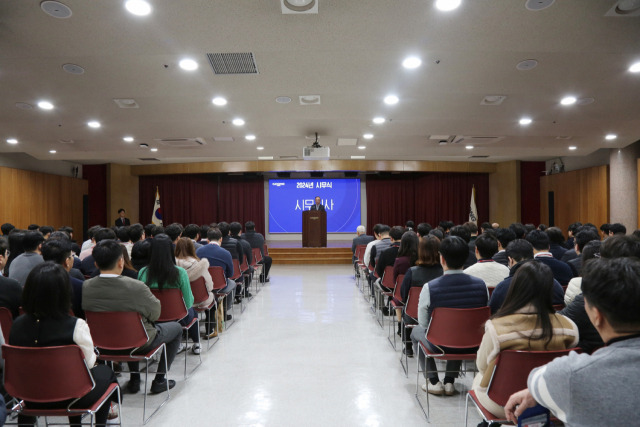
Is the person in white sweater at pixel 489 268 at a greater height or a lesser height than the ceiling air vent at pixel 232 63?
lesser

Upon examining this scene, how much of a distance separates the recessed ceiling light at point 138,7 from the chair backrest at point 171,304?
2.30m

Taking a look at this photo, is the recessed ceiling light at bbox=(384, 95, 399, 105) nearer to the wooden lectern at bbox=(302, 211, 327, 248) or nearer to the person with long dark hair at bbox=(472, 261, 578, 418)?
the person with long dark hair at bbox=(472, 261, 578, 418)

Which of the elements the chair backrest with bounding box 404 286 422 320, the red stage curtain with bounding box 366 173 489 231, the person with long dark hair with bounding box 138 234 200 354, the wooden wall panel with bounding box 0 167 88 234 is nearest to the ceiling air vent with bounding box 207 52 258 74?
the person with long dark hair with bounding box 138 234 200 354

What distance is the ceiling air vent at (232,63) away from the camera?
412 centimetres

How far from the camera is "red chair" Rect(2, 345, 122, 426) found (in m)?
1.90

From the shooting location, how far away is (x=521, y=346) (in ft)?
5.93

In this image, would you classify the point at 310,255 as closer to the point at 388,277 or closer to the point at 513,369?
the point at 388,277

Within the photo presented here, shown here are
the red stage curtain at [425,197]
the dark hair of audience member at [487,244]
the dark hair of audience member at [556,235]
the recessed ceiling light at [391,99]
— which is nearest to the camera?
the dark hair of audience member at [487,244]

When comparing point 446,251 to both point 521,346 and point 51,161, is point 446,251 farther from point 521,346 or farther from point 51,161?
point 51,161

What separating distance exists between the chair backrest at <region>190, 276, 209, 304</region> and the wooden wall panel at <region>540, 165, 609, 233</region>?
10699 mm

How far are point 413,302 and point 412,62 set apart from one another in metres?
2.63

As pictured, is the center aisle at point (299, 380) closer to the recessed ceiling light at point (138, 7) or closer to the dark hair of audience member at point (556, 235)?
the dark hair of audience member at point (556, 235)

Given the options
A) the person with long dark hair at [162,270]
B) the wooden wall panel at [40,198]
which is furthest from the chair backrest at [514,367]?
the wooden wall panel at [40,198]

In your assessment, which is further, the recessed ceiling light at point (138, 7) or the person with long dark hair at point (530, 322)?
the recessed ceiling light at point (138, 7)
